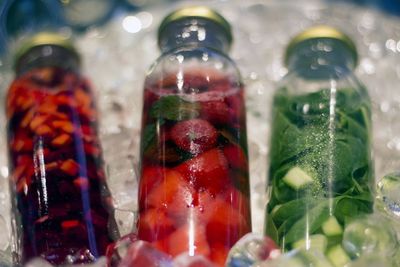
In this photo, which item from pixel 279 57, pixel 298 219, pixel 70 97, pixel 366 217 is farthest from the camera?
pixel 279 57

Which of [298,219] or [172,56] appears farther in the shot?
[172,56]

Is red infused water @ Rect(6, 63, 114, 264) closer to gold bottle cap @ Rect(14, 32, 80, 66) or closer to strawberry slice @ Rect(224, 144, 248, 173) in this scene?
gold bottle cap @ Rect(14, 32, 80, 66)

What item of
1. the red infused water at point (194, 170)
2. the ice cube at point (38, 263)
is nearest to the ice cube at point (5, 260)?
the ice cube at point (38, 263)

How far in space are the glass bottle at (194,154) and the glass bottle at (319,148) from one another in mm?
41

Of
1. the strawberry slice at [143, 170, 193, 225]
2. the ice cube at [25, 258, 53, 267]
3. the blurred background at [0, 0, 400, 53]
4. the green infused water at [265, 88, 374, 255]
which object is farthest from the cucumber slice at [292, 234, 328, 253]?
the blurred background at [0, 0, 400, 53]

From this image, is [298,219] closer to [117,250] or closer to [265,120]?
[117,250]

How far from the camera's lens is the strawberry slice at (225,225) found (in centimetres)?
97

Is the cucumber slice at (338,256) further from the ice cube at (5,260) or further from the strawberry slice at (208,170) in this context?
the ice cube at (5,260)

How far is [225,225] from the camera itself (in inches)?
38.5

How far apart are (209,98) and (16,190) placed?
21 cm

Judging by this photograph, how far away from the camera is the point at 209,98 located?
1074mm

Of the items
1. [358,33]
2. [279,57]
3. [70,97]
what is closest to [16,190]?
[70,97]

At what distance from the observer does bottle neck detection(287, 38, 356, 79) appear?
1196 mm

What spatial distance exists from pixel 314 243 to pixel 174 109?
0.20 metres
